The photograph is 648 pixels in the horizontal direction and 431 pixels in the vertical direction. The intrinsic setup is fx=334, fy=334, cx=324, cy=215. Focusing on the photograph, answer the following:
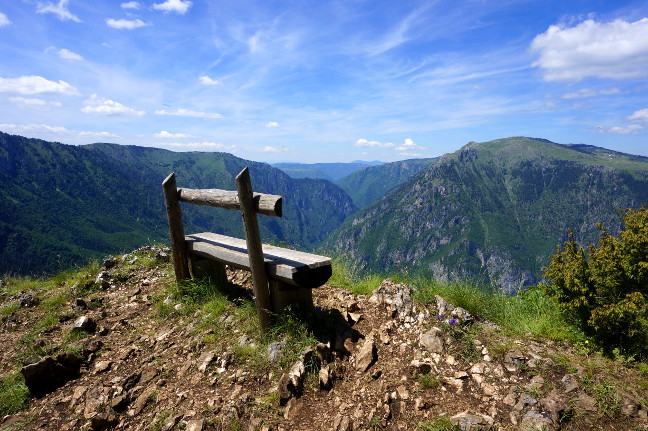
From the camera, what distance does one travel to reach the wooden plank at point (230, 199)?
474cm

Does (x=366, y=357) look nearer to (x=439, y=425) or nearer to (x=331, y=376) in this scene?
(x=331, y=376)

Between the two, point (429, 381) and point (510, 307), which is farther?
point (510, 307)

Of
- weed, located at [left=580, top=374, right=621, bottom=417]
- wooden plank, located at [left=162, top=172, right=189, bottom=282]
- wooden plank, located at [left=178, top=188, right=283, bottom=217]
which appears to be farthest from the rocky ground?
wooden plank, located at [left=178, top=188, right=283, bottom=217]

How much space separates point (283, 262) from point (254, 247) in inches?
20.3

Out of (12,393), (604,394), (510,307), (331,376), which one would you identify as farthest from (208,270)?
(604,394)

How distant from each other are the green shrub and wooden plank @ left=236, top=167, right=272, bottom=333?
4.03m

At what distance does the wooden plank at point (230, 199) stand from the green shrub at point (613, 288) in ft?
12.6

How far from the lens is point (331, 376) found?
4.36m

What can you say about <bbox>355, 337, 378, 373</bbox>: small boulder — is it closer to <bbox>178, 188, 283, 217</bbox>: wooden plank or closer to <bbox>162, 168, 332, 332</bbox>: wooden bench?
<bbox>162, 168, 332, 332</bbox>: wooden bench

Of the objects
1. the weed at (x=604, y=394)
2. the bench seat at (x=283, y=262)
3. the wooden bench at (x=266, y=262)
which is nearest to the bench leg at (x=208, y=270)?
the bench seat at (x=283, y=262)

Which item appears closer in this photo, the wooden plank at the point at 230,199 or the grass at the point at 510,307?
the grass at the point at 510,307

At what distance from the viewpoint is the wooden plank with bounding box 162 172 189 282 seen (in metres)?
7.12

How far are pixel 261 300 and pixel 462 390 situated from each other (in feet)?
9.77

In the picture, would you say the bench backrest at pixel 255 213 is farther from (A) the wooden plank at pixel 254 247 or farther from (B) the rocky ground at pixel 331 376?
(B) the rocky ground at pixel 331 376
